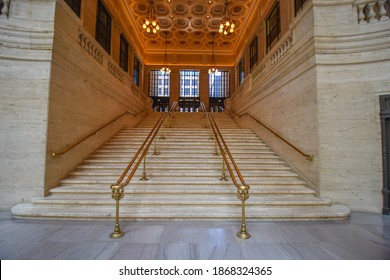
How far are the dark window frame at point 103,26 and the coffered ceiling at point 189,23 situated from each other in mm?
2184

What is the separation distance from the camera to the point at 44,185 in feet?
14.4

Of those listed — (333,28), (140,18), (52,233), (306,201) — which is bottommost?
(52,233)

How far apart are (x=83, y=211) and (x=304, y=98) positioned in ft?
19.6

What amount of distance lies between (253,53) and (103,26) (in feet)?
26.2

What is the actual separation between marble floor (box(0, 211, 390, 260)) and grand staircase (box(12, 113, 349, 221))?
20 cm

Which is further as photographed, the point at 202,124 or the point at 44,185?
the point at 202,124

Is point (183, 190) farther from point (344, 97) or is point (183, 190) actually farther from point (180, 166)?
point (344, 97)

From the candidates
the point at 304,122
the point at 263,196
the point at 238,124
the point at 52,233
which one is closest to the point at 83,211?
the point at 52,233

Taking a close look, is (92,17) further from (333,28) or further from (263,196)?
(263,196)

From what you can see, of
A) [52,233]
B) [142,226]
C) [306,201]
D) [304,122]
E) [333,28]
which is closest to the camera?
[52,233]

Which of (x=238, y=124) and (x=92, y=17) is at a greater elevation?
(x=92, y=17)

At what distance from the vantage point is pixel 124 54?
36.7ft

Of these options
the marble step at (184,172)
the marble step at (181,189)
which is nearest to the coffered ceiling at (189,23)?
the marble step at (184,172)

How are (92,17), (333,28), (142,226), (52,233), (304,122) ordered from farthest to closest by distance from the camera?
(92,17) < (304,122) < (333,28) < (142,226) < (52,233)
